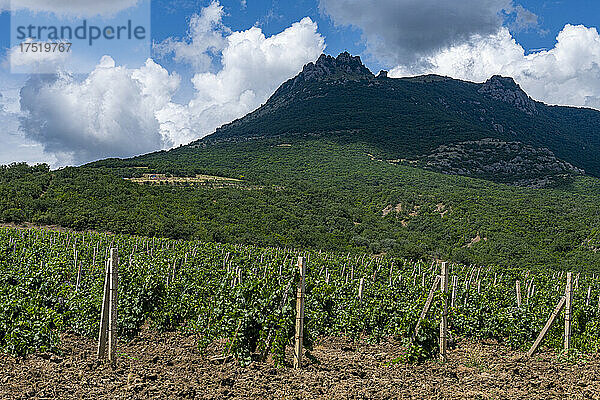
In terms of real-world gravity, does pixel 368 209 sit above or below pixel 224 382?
above

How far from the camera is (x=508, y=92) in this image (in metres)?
156

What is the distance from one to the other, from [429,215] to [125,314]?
46748mm

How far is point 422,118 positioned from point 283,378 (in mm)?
109161

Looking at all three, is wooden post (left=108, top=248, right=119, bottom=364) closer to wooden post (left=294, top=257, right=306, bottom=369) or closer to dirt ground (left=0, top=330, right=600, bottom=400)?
dirt ground (left=0, top=330, right=600, bottom=400)

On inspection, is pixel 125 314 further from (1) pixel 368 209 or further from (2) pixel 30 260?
(1) pixel 368 209

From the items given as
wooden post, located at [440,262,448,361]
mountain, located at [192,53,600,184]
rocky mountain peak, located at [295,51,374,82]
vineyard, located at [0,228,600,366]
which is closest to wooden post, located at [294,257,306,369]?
vineyard, located at [0,228,600,366]

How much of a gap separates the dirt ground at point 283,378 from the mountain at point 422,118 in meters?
78.1

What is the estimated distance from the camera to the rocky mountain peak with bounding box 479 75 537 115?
495 feet

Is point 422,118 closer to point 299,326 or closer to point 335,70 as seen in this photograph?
point 335,70

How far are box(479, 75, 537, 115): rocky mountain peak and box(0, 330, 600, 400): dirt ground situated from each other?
6260 inches

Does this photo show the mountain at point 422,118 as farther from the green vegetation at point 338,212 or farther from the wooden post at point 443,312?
the wooden post at point 443,312

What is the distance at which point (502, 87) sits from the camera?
523ft

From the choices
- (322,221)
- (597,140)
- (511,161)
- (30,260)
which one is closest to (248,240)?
(322,221)

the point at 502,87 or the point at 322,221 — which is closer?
the point at 322,221
